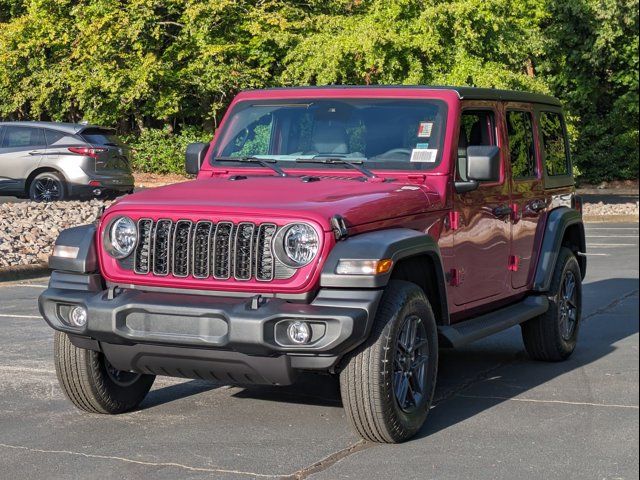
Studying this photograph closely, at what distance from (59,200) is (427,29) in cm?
970

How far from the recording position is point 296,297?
6.09 meters

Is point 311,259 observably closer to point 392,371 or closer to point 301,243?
point 301,243

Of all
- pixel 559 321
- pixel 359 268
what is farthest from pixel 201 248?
pixel 559 321

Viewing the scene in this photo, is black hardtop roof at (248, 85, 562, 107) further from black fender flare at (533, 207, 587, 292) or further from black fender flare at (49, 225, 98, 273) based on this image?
black fender flare at (49, 225, 98, 273)

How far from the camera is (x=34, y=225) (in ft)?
58.9

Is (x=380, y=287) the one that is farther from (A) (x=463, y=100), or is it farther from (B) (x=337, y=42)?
(B) (x=337, y=42)

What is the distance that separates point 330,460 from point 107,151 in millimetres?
18114

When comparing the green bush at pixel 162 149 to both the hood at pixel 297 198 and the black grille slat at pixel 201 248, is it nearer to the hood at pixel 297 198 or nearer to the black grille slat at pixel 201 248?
the hood at pixel 297 198

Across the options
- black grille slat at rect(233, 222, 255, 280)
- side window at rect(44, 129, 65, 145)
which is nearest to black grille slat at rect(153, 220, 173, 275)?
black grille slat at rect(233, 222, 255, 280)

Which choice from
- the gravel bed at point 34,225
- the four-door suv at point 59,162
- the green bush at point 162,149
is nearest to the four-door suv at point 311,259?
the gravel bed at point 34,225

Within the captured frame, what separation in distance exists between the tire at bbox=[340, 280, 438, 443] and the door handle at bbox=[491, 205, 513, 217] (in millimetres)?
1562

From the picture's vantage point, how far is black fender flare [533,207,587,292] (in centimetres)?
854

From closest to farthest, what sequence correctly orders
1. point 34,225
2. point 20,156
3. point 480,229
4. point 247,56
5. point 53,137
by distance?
point 480,229, point 34,225, point 53,137, point 20,156, point 247,56

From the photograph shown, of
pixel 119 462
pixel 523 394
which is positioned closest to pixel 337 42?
pixel 523 394
